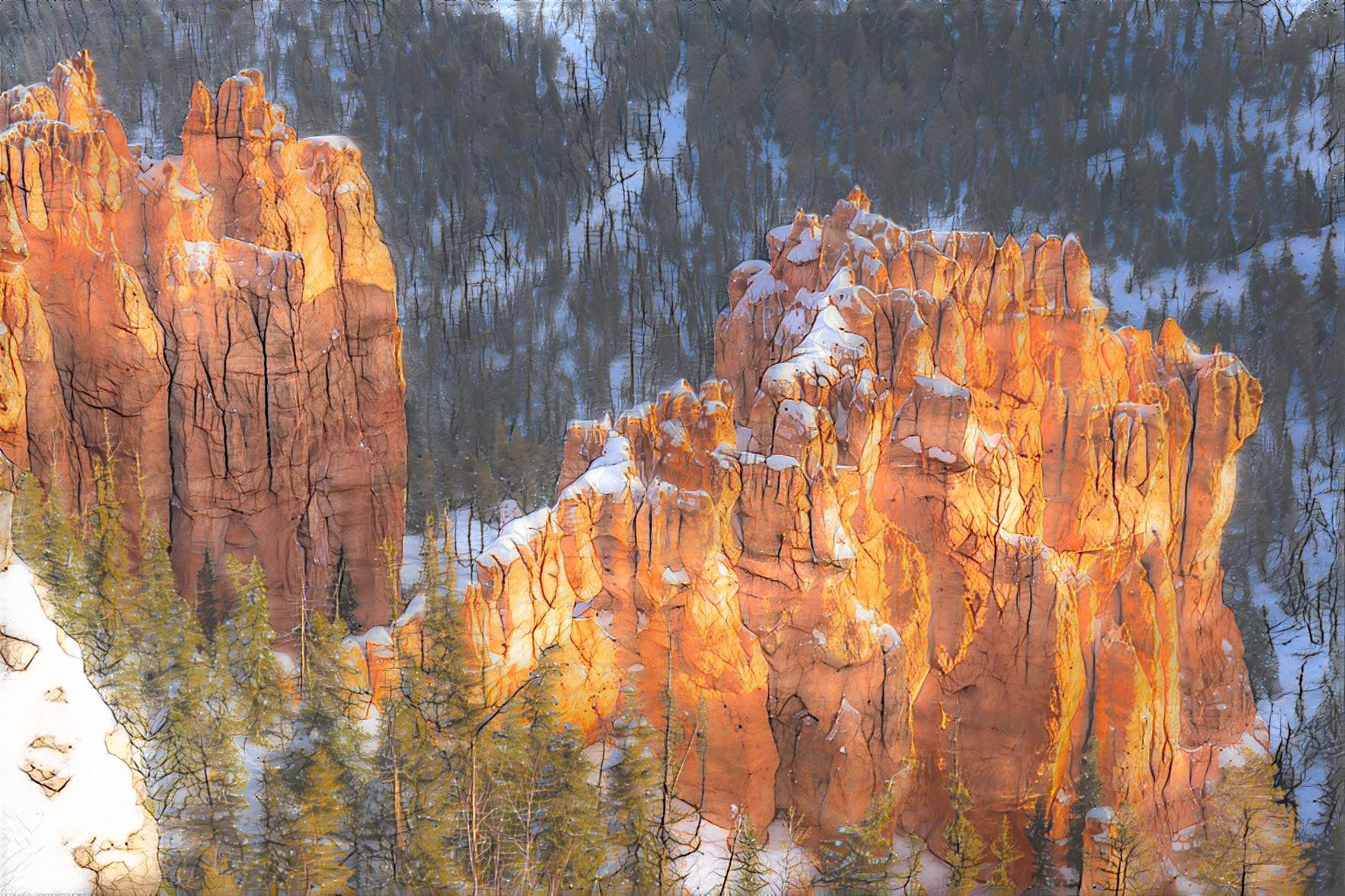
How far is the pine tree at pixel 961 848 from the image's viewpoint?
25.8 meters

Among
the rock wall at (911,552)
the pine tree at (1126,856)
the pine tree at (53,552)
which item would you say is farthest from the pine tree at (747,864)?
the pine tree at (53,552)

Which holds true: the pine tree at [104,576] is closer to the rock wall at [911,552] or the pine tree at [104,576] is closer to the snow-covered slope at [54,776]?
the rock wall at [911,552]

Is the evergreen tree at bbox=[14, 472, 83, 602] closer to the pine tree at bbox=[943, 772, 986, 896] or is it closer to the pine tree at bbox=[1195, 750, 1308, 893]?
the pine tree at bbox=[943, 772, 986, 896]

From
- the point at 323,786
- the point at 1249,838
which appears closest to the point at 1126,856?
the point at 1249,838

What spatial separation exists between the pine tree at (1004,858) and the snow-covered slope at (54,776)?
16538 millimetres

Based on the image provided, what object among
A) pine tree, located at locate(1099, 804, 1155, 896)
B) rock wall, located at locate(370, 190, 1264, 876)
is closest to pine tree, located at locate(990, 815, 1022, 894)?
rock wall, located at locate(370, 190, 1264, 876)

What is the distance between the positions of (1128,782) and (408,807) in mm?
16519

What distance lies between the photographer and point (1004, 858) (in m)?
26.9

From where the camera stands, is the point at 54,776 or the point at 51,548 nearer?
the point at 54,776

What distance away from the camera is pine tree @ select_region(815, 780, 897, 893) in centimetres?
2452

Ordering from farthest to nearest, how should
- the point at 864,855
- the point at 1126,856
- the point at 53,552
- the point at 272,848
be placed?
the point at 1126,856 < the point at 53,552 < the point at 864,855 < the point at 272,848

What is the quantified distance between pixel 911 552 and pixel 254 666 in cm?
1386

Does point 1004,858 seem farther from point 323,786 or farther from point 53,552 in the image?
point 53,552

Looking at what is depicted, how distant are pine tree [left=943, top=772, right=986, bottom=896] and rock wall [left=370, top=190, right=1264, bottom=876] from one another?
56.0 inches
